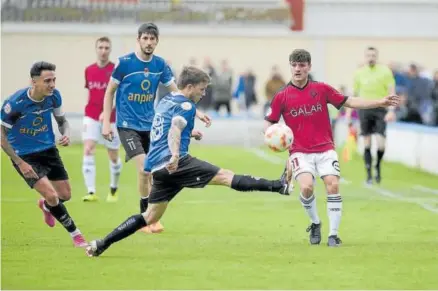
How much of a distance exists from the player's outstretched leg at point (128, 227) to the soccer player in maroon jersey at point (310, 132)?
1783 millimetres

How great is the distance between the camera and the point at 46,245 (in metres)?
12.7

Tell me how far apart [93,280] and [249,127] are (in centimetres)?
2444

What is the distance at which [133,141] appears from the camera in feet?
46.2

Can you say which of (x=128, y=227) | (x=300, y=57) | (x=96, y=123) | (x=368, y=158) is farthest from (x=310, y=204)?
(x=368, y=158)

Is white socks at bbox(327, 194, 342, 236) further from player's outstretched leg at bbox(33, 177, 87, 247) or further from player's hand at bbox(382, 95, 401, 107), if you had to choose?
player's outstretched leg at bbox(33, 177, 87, 247)

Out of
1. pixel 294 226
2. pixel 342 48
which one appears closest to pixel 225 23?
pixel 342 48

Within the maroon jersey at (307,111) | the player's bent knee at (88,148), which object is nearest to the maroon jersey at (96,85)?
the player's bent knee at (88,148)

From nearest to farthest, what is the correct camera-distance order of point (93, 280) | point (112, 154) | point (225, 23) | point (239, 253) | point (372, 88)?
point (93, 280) → point (239, 253) → point (112, 154) → point (372, 88) → point (225, 23)

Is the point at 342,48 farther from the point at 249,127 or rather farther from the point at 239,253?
the point at 239,253

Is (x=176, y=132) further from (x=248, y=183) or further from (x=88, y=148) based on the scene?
(x=88, y=148)

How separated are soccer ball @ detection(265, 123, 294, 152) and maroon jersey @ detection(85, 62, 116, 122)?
6140 mm

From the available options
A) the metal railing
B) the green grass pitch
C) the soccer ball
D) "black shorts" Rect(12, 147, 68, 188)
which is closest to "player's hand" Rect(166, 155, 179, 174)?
the green grass pitch

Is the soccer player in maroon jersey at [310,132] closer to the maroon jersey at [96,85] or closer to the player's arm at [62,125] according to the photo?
the player's arm at [62,125]

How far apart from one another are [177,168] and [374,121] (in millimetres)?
9829
